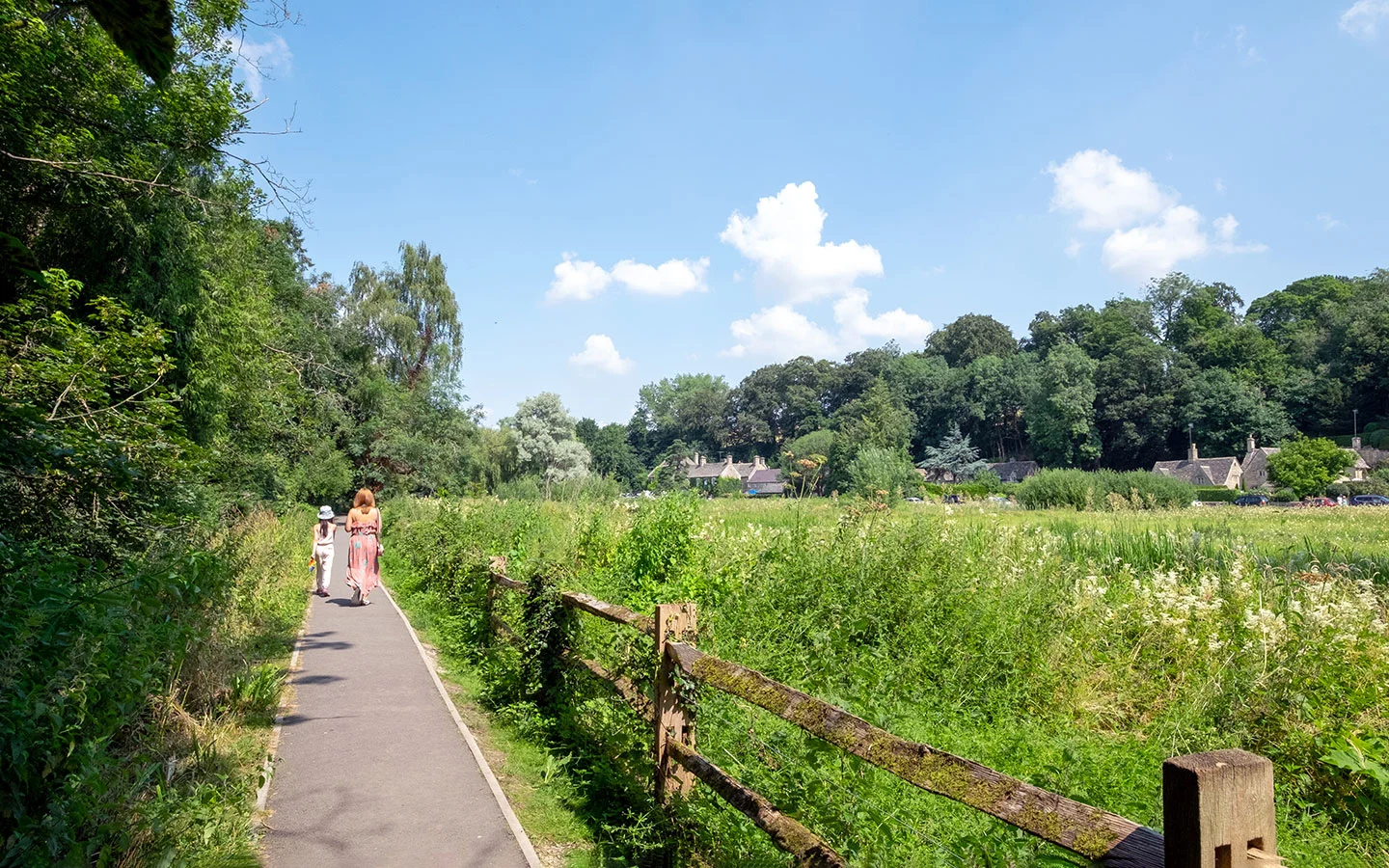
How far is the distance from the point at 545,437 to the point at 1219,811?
2649 inches

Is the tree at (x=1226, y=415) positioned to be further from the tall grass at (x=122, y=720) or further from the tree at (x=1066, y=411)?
the tall grass at (x=122, y=720)

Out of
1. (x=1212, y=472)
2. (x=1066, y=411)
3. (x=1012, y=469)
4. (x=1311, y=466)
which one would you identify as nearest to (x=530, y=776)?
(x=1311, y=466)

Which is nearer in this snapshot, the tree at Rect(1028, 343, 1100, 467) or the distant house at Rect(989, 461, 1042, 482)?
the tree at Rect(1028, 343, 1100, 467)

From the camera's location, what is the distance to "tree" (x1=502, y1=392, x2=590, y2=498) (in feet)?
220

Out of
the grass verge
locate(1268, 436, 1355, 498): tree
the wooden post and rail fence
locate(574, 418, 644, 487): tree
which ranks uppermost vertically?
locate(574, 418, 644, 487): tree

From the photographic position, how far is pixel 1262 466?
2904 inches

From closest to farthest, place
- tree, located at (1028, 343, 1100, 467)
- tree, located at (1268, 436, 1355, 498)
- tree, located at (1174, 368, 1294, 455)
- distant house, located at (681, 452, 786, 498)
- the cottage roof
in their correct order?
tree, located at (1268, 436, 1355, 498) → the cottage roof → tree, located at (1174, 368, 1294, 455) → tree, located at (1028, 343, 1100, 467) → distant house, located at (681, 452, 786, 498)

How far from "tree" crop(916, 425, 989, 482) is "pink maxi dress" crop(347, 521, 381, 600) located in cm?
8994

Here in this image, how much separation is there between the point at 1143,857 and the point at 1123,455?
100 m

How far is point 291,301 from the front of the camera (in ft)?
107

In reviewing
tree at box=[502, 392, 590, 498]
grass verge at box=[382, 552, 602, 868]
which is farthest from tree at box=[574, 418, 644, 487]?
grass verge at box=[382, 552, 602, 868]

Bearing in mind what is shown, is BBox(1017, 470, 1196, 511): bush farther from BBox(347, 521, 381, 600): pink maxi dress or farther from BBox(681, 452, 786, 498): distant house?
BBox(681, 452, 786, 498): distant house

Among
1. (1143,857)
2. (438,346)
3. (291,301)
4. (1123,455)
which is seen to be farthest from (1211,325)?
(1143,857)

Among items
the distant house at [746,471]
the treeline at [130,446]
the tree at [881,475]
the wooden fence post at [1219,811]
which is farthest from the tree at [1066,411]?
the wooden fence post at [1219,811]
